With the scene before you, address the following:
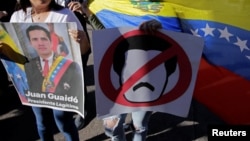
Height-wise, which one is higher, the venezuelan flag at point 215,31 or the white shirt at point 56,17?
the white shirt at point 56,17

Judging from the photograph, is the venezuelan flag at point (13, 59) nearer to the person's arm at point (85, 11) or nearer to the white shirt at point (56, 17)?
the white shirt at point (56, 17)

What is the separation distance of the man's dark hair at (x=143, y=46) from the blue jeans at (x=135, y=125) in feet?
1.54

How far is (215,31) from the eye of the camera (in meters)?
2.24

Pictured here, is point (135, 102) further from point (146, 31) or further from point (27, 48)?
point (27, 48)

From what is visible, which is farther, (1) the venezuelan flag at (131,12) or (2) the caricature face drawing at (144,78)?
(1) the venezuelan flag at (131,12)

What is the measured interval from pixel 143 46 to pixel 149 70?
0.15m

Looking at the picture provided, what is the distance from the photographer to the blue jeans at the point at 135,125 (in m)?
2.39

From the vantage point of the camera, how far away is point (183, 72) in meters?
2.02

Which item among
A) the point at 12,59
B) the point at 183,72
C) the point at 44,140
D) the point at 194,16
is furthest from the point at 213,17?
the point at 44,140

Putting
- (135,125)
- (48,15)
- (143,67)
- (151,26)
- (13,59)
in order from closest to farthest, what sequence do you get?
(151,26) < (143,67) < (48,15) < (13,59) < (135,125)

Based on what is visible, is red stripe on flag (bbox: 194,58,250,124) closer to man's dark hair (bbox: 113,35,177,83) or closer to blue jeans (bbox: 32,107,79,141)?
man's dark hair (bbox: 113,35,177,83)

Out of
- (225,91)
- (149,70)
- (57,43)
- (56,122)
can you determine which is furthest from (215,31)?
(56,122)

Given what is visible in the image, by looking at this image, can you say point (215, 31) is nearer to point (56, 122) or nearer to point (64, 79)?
point (64, 79)

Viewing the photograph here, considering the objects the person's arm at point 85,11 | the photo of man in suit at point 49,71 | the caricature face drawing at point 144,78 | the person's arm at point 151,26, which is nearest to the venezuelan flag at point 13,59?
the photo of man in suit at point 49,71
